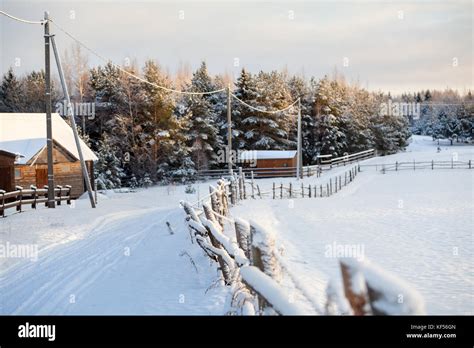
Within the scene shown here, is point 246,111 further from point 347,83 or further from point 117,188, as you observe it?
point 347,83

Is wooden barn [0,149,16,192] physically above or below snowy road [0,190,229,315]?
above

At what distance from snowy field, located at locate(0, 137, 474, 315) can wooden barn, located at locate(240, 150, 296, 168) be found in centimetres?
2020

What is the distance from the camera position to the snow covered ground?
6.87 m

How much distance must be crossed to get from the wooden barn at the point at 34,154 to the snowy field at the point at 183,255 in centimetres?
724

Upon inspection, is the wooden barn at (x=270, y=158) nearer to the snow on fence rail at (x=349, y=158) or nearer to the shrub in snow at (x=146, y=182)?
the snow on fence rail at (x=349, y=158)

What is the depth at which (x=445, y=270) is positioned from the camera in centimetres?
783

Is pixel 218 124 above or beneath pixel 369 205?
above

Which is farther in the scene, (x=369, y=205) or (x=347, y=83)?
(x=347, y=83)

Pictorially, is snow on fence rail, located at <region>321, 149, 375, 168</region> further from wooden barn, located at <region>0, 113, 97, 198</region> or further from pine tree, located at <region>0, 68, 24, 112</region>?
pine tree, located at <region>0, 68, 24, 112</region>

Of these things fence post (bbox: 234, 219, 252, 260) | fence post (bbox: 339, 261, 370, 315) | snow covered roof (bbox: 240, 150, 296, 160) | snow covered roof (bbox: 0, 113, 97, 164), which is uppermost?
snow covered roof (bbox: 0, 113, 97, 164)

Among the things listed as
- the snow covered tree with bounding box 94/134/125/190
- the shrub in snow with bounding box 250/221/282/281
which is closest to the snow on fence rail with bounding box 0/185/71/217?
the snow covered tree with bounding box 94/134/125/190

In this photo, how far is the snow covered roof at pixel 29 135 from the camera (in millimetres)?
24125
